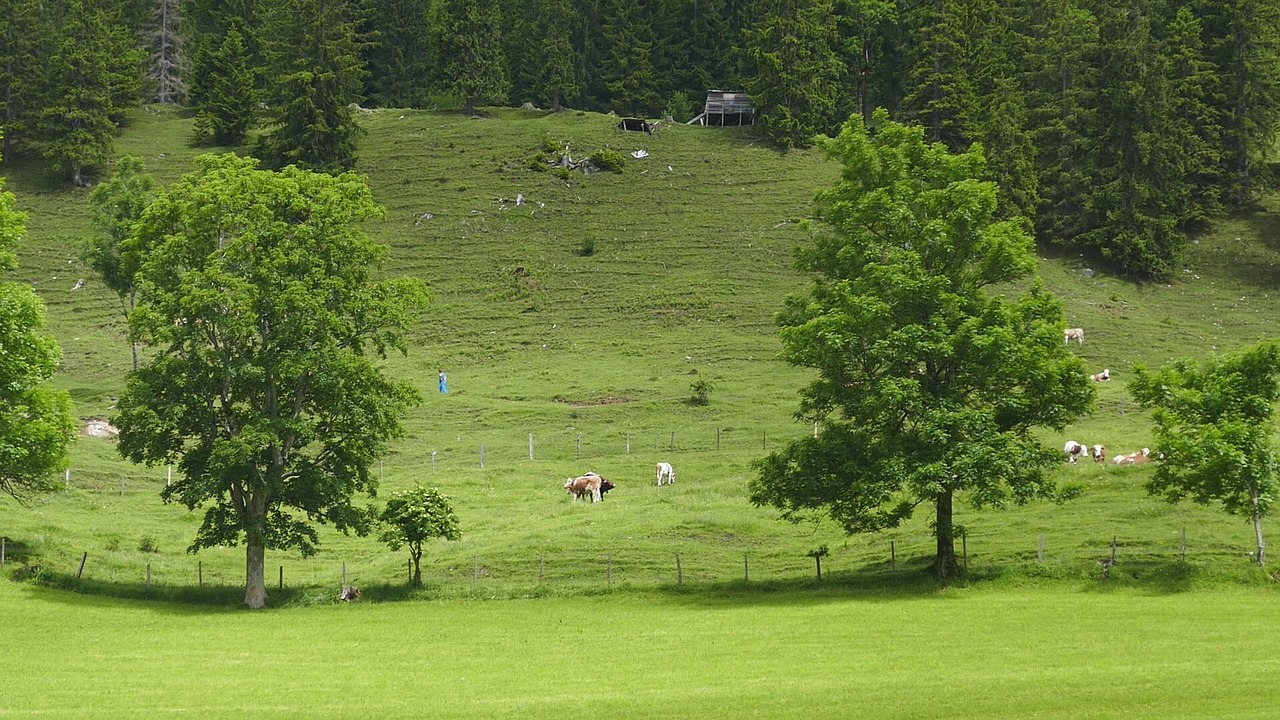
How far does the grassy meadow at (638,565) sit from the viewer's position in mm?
28500

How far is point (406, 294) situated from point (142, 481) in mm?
23277

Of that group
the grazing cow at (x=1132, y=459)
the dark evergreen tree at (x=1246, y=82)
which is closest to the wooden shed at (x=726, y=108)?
the dark evergreen tree at (x=1246, y=82)

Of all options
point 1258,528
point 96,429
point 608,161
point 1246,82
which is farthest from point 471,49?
point 1258,528

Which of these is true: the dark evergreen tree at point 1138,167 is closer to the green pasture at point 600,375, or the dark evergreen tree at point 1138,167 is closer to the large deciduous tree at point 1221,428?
the green pasture at point 600,375

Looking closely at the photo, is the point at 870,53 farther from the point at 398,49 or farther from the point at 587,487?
the point at 587,487

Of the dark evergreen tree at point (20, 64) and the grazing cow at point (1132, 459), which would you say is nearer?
the grazing cow at point (1132, 459)

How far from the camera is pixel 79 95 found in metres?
112

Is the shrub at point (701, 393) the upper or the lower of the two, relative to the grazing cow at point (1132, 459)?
upper

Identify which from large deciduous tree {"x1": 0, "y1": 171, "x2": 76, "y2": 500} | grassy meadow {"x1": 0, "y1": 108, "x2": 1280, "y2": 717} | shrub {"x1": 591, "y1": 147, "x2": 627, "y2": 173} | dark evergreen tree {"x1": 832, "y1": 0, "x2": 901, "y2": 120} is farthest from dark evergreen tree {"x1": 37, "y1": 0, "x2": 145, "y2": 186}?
large deciduous tree {"x1": 0, "y1": 171, "x2": 76, "y2": 500}

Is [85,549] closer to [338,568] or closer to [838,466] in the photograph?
[338,568]

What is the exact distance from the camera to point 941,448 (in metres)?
39.4

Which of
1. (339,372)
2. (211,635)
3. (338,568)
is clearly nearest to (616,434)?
(338,568)

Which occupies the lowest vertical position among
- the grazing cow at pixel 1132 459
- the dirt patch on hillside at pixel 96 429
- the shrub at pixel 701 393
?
the grazing cow at pixel 1132 459

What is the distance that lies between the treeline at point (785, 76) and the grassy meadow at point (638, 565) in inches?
355
